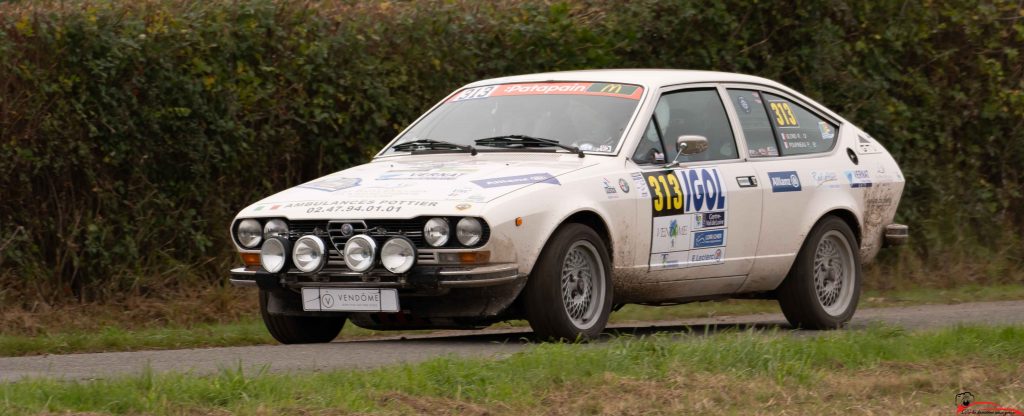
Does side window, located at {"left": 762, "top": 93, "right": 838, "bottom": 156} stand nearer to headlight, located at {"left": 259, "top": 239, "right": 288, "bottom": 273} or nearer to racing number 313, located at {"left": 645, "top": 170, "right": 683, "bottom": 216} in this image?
racing number 313, located at {"left": 645, "top": 170, "right": 683, "bottom": 216}

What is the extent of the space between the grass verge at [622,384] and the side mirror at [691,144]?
1396mm

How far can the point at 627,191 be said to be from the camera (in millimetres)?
8742

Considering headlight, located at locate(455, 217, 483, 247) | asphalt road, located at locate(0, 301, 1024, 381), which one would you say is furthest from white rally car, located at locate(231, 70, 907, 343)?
asphalt road, located at locate(0, 301, 1024, 381)

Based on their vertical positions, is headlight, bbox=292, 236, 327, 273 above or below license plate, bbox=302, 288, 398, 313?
above

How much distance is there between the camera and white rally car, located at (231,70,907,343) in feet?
26.5

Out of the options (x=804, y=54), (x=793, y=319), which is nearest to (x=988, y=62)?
(x=804, y=54)

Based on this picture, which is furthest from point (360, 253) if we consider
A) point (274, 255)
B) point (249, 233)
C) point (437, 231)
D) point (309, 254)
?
point (249, 233)

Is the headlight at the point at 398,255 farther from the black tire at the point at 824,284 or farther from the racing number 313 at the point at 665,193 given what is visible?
the black tire at the point at 824,284

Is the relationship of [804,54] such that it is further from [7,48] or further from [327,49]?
[7,48]

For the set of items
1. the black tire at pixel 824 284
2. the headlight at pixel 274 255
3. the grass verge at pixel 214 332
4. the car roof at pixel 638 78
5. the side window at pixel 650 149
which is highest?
the car roof at pixel 638 78

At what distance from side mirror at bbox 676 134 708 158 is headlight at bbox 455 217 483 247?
5.43 feet

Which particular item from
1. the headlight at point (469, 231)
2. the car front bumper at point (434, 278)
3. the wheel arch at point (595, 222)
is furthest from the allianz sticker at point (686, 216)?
the headlight at point (469, 231)

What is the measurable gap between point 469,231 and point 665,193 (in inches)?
59.8

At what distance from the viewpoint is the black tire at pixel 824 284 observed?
32.3ft
